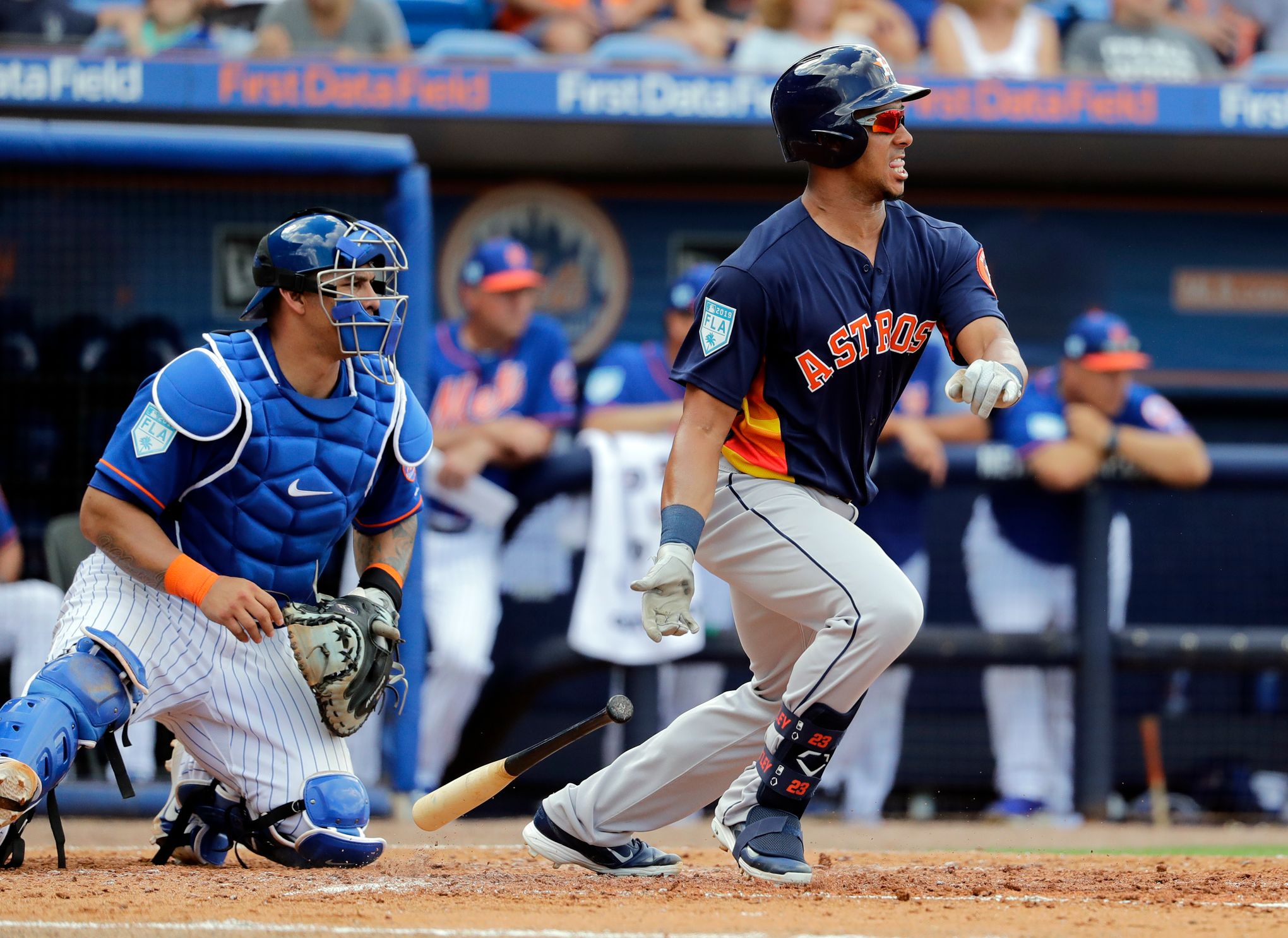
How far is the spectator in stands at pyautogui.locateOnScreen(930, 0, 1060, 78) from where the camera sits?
21.3 ft

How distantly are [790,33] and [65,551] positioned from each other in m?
3.49

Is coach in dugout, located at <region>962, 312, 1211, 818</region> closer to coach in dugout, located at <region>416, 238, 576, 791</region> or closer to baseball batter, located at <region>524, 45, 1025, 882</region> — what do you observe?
coach in dugout, located at <region>416, 238, 576, 791</region>

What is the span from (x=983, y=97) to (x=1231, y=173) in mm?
1398

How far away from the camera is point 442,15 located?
23.4 feet

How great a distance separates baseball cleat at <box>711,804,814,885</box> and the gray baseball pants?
0.13 m

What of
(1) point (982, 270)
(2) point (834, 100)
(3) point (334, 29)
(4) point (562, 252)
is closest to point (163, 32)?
(3) point (334, 29)

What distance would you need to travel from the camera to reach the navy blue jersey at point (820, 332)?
3.08m

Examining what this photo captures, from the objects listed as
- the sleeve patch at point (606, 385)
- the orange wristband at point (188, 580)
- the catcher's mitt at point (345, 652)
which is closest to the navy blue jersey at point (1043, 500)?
the sleeve patch at point (606, 385)

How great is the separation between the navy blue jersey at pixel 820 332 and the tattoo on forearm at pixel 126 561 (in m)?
1.18

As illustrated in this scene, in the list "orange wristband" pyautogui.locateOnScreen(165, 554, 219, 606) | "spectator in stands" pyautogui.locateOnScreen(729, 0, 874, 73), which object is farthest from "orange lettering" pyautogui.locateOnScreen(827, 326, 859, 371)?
"spectator in stands" pyautogui.locateOnScreen(729, 0, 874, 73)

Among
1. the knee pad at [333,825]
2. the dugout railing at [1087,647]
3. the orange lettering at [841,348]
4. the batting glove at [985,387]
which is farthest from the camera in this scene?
the dugout railing at [1087,647]

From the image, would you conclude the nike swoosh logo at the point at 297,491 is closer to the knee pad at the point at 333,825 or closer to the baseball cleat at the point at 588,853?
the knee pad at the point at 333,825

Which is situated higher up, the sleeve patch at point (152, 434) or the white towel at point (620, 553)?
the sleeve patch at point (152, 434)

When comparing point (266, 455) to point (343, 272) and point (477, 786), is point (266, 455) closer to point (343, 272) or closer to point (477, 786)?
point (343, 272)
